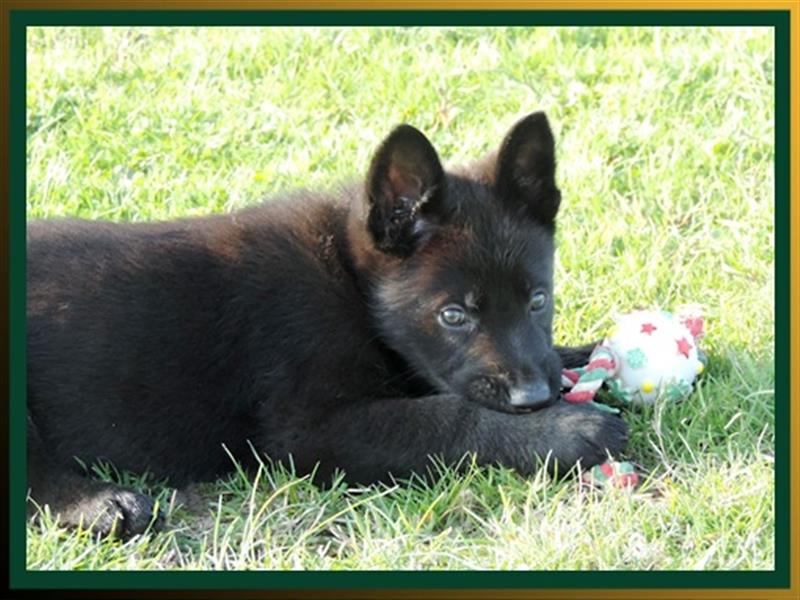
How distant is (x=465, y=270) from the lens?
541 centimetres

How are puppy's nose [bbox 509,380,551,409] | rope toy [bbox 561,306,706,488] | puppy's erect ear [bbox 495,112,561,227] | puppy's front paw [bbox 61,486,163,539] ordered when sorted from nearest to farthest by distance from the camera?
1. puppy's front paw [bbox 61,486,163,539]
2. puppy's nose [bbox 509,380,551,409]
3. puppy's erect ear [bbox 495,112,561,227]
4. rope toy [bbox 561,306,706,488]

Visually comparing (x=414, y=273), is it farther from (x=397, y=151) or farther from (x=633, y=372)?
(x=633, y=372)

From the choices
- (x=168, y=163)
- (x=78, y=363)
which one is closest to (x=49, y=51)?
(x=168, y=163)

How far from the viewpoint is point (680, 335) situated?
19.2 feet

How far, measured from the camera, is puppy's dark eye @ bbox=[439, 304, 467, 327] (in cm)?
541

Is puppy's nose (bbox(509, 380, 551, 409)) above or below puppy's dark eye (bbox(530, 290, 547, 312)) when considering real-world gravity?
below

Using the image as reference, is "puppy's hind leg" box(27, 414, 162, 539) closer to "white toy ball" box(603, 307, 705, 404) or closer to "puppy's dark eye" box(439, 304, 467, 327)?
"puppy's dark eye" box(439, 304, 467, 327)

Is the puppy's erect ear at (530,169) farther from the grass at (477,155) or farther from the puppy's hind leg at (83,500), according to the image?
the puppy's hind leg at (83,500)

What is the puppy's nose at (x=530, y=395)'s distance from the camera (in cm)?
528

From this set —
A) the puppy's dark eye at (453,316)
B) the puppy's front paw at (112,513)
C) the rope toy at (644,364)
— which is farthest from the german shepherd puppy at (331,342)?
the rope toy at (644,364)

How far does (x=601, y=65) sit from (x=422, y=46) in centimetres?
102

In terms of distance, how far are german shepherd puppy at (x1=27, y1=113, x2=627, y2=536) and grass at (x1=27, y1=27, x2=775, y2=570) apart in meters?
0.16

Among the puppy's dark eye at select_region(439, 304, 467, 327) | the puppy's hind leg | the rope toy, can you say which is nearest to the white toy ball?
the rope toy

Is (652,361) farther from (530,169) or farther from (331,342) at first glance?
(331,342)
